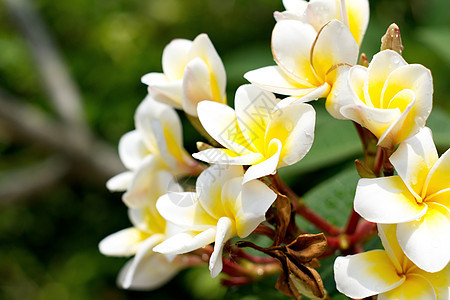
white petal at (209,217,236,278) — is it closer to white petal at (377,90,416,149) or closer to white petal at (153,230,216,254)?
white petal at (153,230,216,254)

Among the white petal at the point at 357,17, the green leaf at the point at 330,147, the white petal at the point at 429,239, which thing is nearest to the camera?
the white petal at the point at 429,239

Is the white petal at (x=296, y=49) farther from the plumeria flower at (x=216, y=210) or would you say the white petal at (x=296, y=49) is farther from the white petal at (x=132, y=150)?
the white petal at (x=132, y=150)

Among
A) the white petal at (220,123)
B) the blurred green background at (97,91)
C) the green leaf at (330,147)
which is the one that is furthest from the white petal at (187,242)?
the blurred green background at (97,91)

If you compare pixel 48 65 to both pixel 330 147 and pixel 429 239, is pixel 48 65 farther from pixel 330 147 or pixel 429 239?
pixel 429 239

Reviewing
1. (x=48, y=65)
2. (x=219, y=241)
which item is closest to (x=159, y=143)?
(x=219, y=241)

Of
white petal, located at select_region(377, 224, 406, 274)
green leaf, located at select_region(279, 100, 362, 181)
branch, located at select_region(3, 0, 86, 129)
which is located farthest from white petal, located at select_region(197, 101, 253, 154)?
branch, located at select_region(3, 0, 86, 129)

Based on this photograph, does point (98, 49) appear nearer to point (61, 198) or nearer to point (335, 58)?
point (61, 198)

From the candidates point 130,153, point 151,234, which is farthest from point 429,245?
point 130,153
